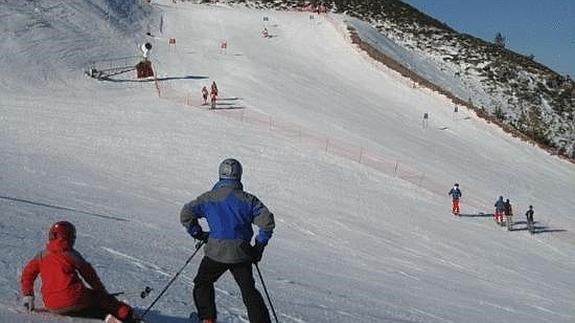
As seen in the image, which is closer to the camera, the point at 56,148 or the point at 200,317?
the point at 200,317

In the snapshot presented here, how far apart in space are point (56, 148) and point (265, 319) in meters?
14.9

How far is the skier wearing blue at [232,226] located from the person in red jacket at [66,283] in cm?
84

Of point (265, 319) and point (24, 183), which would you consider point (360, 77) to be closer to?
point (24, 183)

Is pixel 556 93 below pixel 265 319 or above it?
above

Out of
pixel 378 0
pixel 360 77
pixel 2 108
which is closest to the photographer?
pixel 2 108

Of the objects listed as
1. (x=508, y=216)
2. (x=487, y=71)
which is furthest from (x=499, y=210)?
(x=487, y=71)

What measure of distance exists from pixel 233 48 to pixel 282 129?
67.5 ft

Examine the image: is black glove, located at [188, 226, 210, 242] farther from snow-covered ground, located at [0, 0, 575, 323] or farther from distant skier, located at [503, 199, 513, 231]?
distant skier, located at [503, 199, 513, 231]

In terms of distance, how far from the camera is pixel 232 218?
6.10 m

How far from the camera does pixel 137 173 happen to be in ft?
61.6

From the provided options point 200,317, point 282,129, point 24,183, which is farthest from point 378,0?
point 200,317

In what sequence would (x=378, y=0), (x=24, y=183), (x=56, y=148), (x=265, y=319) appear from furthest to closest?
(x=378, y=0)
(x=56, y=148)
(x=24, y=183)
(x=265, y=319)

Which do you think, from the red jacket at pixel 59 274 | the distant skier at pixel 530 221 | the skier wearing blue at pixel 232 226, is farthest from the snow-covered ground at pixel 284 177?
the skier wearing blue at pixel 232 226

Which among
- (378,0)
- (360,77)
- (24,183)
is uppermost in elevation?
(378,0)
